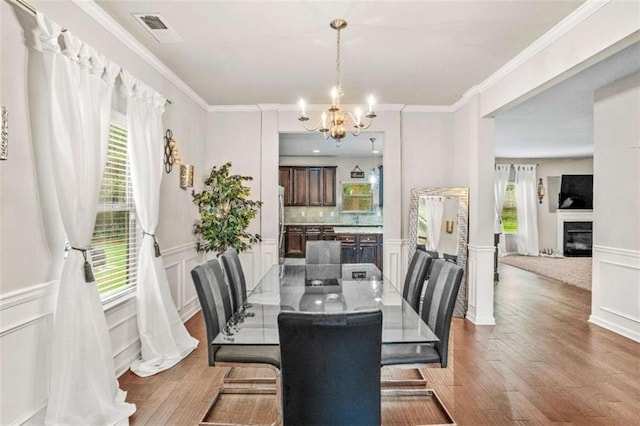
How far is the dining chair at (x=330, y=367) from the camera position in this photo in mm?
1376

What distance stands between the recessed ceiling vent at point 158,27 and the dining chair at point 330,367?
2.42 metres

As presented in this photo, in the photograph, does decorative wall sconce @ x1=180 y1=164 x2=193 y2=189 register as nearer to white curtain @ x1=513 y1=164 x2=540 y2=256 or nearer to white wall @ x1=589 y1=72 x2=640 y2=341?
white wall @ x1=589 y1=72 x2=640 y2=341

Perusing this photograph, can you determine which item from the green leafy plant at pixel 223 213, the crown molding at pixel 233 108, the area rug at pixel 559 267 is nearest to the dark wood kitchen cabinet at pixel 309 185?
the crown molding at pixel 233 108

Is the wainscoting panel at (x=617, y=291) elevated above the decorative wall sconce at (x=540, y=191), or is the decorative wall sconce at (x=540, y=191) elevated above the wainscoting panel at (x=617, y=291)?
the decorative wall sconce at (x=540, y=191)

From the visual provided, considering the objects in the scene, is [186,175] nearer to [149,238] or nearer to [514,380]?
[149,238]

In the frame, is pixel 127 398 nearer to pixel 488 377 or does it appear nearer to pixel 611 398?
pixel 488 377

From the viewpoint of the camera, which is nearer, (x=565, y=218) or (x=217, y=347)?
(x=217, y=347)

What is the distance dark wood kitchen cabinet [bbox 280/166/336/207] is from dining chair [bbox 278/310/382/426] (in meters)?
7.22

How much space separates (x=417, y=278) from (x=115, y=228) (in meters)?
2.41

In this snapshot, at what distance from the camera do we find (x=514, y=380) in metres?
2.87

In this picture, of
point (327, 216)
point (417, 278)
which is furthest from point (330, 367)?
point (327, 216)

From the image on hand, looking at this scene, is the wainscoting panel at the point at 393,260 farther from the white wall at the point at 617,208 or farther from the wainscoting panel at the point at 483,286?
the white wall at the point at 617,208

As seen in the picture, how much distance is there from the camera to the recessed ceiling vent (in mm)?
2658

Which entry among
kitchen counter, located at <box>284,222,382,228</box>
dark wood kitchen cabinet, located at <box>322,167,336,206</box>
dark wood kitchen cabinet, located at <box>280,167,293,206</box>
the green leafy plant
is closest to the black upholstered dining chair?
the green leafy plant
